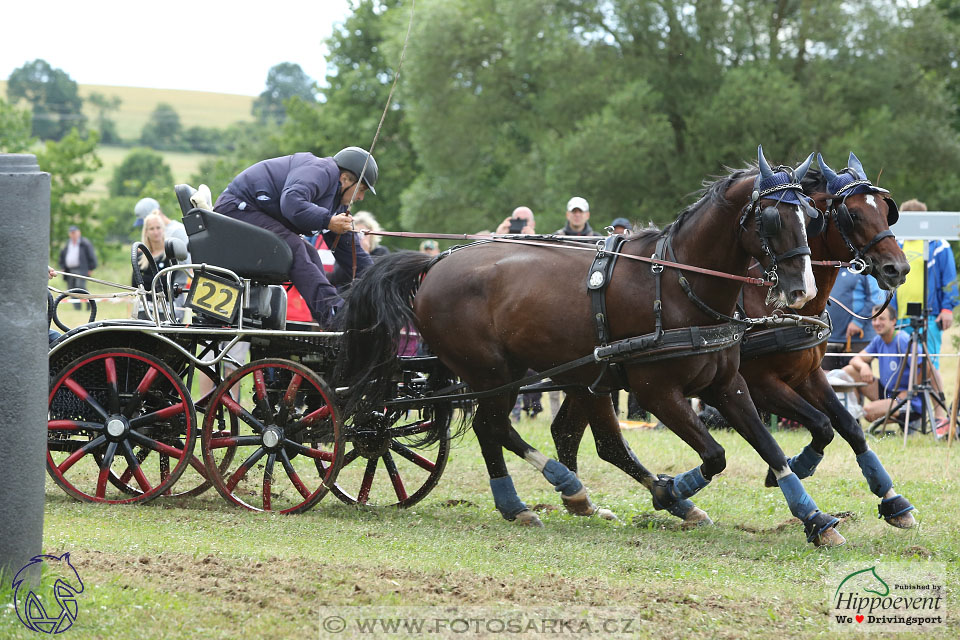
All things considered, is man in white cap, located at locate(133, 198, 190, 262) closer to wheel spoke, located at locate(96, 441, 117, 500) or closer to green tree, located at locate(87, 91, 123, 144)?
wheel spoke, located at locate(96, 441, 117, 500)

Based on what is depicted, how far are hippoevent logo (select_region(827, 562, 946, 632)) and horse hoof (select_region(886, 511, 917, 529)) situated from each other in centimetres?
110

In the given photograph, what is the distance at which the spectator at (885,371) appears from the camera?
11398 millimetres

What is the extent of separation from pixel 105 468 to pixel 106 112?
89.1 m

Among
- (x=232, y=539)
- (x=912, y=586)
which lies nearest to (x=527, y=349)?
(x=232, y=539)

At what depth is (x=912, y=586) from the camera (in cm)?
526

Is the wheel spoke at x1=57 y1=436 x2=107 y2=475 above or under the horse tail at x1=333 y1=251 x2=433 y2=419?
under

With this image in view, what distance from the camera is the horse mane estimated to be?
6.60 m

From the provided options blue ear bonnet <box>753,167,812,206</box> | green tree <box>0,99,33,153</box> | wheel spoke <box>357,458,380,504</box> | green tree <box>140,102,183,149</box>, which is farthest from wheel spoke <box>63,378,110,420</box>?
green tree <box>140,102,183,149</box>

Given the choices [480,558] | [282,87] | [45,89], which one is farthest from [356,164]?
[282,87]

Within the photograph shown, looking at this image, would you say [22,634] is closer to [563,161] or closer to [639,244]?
[639,244]

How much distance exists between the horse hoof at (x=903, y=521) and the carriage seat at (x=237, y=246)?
4.03 metres

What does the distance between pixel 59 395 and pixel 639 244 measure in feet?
12.5

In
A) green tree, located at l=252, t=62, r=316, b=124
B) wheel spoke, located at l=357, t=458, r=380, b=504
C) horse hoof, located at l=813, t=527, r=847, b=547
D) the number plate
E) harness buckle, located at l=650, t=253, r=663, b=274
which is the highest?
green tree, located at l=252, t=62, r=316, b=124

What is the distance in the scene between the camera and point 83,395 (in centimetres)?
733
